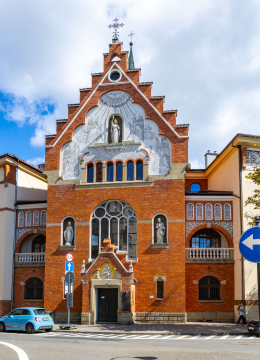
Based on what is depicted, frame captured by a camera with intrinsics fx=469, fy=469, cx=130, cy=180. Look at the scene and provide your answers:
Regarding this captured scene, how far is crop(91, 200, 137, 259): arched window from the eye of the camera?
30.6 m

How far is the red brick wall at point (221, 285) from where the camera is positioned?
29.8 meters

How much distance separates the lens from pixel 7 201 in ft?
111

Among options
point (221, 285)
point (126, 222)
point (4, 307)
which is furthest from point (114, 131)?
point (4, 307)

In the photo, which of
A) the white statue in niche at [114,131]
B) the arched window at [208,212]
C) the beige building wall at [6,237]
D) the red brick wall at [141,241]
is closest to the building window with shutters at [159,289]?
the red brick wall at [141,241]

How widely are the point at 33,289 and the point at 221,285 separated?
1304cm

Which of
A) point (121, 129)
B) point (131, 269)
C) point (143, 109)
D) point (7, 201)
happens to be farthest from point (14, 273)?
point (143, 109)

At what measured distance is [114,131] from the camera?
105 ft

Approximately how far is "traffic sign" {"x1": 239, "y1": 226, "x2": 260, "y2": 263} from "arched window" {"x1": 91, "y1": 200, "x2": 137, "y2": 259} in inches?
838

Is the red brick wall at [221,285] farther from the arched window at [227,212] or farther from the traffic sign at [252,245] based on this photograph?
the traffic sign at [252,245]

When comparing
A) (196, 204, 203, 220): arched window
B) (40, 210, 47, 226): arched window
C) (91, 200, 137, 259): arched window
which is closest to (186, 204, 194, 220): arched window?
(196, 204, 203, 220): arched window

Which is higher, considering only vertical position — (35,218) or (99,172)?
(99,172)

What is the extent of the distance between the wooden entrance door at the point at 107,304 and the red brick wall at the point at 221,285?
15.5 ft

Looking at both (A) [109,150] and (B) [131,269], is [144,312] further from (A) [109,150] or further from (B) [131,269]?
(A) [109,150]

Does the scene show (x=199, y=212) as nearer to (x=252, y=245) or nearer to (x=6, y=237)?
(x=6, y=237)
